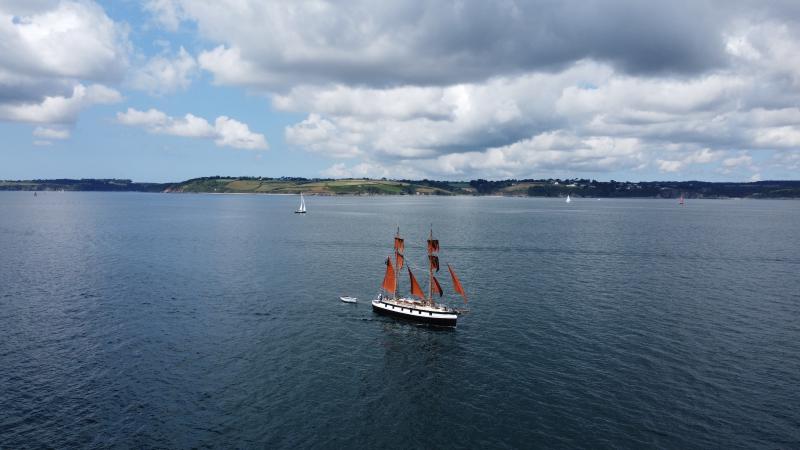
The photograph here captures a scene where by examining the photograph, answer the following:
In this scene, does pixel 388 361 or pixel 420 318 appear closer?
pixel 388 361

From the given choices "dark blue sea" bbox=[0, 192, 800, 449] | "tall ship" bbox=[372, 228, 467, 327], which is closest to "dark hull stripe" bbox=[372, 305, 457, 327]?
"tall ship" bbox=[372, 228, 467, 327]

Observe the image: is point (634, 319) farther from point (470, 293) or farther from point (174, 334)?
point (174, 334)

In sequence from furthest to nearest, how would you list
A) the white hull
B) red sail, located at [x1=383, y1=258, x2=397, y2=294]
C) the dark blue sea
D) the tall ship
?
red sail, located at [x1=383, y1=258, x2=397, y2=294] < the tall ship < the white hull < the dark blue sea

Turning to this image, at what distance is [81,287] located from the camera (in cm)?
10594

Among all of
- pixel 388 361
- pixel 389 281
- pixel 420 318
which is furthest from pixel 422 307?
pixel 388 361

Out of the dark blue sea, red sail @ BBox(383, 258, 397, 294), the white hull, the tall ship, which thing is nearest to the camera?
the dark blue sea

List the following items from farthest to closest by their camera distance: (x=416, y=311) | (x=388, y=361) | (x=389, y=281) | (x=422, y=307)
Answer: (x=389, y=281) < (x=422, y=307) < (x=416, y=311) < (x=388, y=361)

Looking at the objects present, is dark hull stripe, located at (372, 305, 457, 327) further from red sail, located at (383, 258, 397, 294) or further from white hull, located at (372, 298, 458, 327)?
red sail, located at (383, 258, 397, 294)

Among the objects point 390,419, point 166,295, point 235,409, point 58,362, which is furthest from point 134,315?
point 390,419

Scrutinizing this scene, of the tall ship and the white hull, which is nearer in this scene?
the white hull

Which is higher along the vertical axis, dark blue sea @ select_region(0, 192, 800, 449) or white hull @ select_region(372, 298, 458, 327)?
white hull @ select_region(372, 298, 458, 327)

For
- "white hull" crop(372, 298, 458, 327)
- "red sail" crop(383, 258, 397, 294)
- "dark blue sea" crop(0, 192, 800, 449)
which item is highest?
"red sail" crop(383, 258, 397, 294)

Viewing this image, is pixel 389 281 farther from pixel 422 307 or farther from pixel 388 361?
pixel 388 361

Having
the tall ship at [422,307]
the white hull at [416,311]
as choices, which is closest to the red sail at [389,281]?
the tall ship at [422,307]
